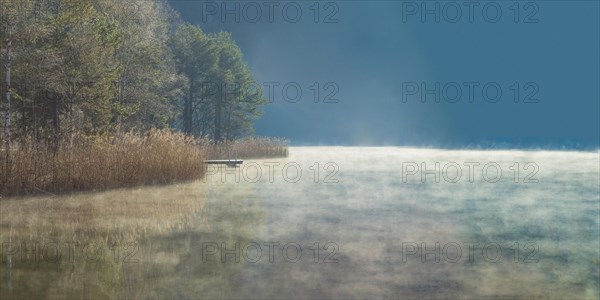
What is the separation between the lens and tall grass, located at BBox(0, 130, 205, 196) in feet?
50.2

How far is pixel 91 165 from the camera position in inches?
661

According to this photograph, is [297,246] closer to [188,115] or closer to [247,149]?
[247,149]

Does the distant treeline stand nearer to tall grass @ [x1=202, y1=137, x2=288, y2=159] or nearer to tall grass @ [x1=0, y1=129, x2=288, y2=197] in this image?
tall grass @ [x1=0, y1=129, x2=288, y2=197]

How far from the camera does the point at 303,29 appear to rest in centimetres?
→ 16812

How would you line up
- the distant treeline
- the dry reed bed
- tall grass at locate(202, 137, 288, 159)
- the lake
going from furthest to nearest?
tall grass at locate(202, 137, 288, 159) → the distant treeline → the dry reed bed → the lake

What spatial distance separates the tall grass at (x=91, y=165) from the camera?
1529 centimetres

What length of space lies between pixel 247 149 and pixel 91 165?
24.6 metres

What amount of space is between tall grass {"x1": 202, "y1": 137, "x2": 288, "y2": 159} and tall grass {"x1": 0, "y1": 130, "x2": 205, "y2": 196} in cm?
1730

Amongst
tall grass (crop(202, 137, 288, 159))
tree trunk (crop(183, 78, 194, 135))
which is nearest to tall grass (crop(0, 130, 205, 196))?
tall grass (crop(202, 137, 288, 159))

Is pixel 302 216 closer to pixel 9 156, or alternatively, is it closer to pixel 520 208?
pixel 520 208

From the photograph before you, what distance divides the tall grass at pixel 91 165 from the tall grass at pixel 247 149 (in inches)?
681

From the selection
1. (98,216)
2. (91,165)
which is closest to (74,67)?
(91,165)

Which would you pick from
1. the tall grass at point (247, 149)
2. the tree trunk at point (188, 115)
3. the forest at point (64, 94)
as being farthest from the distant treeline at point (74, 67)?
the tree trunk at point (188, 115)

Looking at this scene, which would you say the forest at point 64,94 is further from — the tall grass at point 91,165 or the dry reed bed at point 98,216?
the dry reed bed at point 98,216
